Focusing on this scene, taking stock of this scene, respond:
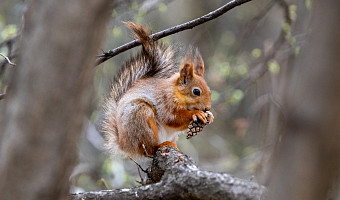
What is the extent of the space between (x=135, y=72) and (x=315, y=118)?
103 inches

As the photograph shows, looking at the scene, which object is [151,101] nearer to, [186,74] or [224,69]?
[186,74]

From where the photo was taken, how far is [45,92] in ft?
2.81

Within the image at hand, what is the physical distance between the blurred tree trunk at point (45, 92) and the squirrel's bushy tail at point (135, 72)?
2146 mm

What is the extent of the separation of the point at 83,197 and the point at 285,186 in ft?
5.38

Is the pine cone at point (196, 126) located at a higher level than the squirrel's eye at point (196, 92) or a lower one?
lower

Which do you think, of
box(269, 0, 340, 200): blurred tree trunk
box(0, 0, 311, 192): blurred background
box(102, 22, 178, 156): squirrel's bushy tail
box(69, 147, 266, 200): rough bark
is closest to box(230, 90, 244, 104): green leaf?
box(0, 0, 311, 192): blurred background

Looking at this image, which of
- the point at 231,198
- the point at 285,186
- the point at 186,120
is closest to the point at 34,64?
the point at 285,186

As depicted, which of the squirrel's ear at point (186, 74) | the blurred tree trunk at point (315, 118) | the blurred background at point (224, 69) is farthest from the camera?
the blurred background at point (224, 69)

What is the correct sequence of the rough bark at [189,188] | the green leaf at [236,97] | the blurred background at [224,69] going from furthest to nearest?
the green leaf at [236,97]
the blurred background at [224,69]
the rough bark at [189,188]

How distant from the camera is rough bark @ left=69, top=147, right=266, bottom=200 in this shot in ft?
5.30

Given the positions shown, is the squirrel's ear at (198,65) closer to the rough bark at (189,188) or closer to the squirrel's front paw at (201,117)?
the squirrel's front paw at (201,117)

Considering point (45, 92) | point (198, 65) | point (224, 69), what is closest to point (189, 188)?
point (45, 92)

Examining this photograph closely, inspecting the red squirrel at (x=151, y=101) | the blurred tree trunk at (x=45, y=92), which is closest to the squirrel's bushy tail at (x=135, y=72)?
the red squirrel at (x=151, y=101)

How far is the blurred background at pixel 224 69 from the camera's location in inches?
156
